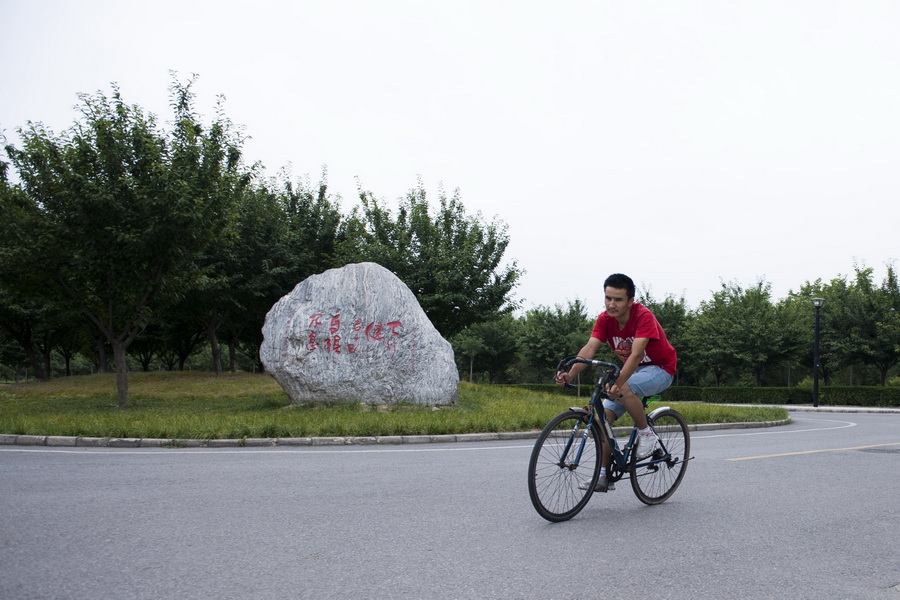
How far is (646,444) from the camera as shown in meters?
5.36

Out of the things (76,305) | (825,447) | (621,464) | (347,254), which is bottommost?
(825,447)

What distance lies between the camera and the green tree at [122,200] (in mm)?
16828

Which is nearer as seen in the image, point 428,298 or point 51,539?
point 51,539

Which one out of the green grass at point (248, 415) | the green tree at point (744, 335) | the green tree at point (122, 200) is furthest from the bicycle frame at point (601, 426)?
the green tree at point (744, 335)

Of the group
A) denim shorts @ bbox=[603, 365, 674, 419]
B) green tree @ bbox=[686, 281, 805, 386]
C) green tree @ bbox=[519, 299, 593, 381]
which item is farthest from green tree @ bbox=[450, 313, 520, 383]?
denim shorts @ bbox=[603, 365, 674, 419]

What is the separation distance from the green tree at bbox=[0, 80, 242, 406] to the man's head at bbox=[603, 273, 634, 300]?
536 inches

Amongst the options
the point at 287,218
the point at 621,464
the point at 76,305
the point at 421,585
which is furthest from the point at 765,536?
the point at 287,218

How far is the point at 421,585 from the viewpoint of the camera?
3523 millimetres

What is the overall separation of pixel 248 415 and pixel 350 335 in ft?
11.0

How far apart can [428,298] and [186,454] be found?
788 inches

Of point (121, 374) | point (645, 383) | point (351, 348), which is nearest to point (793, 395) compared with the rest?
point (351, 348)

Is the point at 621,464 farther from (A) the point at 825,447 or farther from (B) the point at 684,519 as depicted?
(A) the point at 825,447

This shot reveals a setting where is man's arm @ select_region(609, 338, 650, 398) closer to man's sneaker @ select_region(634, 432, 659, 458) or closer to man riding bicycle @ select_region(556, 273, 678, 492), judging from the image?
man riding bicycle @ select_region(556, 273, 678, 492)

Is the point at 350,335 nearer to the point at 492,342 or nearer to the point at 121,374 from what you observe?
the point at 121,374
